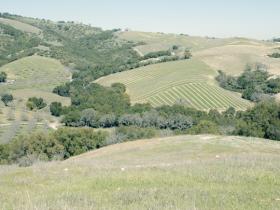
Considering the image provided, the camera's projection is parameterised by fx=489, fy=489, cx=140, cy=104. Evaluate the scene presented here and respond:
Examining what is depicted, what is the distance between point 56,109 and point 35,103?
13434mm

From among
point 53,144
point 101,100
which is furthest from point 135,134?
point 101,100

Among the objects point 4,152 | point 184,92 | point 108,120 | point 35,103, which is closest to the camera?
point 4,152

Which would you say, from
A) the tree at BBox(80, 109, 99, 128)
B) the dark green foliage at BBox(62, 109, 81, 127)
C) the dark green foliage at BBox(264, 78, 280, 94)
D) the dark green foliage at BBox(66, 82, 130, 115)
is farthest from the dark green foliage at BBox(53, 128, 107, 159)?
the dark green foliage at BBox(264, 78, 280, 94)

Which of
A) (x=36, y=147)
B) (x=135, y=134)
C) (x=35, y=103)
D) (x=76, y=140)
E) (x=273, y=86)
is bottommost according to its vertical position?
(x=35, y=103)

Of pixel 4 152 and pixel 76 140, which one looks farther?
pixel 4 152

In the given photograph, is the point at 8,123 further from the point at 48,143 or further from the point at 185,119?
the point at 48,143

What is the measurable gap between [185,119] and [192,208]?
395 ft

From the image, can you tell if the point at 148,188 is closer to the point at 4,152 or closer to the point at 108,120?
the point at 4,152

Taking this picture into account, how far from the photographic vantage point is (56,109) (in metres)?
169

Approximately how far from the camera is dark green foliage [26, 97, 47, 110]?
6893 inches

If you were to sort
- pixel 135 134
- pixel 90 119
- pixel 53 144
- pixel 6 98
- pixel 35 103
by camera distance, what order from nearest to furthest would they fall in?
pixel 53 144 < pixel 135 134 < pixel 90 119 < pixel 35 103 < pixel 6 98

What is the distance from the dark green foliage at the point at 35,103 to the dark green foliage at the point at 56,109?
8839 mm

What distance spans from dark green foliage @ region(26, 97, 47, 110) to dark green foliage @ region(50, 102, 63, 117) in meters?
8.84

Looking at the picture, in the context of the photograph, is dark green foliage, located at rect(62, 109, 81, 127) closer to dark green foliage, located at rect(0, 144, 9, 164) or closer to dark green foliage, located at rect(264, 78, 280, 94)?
dark green foliage, located at rect(0, 144, 9, 164)
